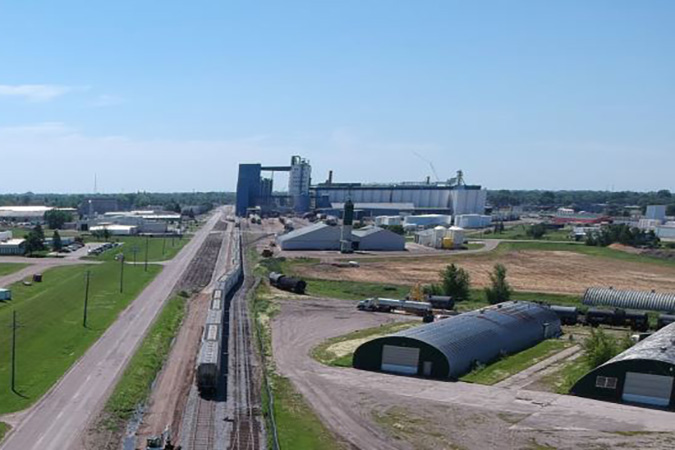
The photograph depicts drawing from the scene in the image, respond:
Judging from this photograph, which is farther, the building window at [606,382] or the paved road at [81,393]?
the building window at [606,382]

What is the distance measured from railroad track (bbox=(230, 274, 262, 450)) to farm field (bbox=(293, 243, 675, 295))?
46.7m

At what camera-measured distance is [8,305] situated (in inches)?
2739

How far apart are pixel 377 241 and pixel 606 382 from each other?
104170mm

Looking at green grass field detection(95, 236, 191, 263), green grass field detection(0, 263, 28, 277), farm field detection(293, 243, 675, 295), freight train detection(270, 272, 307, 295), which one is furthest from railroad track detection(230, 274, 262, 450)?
green grass field detection(95, 236, 191, 263)

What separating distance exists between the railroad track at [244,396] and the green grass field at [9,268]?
4657cm

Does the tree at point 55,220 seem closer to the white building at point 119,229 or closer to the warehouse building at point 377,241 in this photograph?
the white building at point 119,229

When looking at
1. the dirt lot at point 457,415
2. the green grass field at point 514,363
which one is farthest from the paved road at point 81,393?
the green grass field at point 514,363

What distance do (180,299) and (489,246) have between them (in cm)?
10093

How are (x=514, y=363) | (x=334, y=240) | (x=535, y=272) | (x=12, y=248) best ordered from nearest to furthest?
(x=514, y=363) → (x=12, y=248) → (x=535, y=272) → (x=334, y=240)

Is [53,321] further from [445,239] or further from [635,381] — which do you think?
[445,239]

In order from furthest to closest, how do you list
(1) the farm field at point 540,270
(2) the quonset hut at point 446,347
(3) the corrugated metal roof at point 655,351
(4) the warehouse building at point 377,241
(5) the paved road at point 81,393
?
1. (4) the warehouse building at point 377,241
2. (1) the farm field at point 540,270
3. (2) the quonset hut at point 446,347
4. (3) the corrugated metal roof at point 655,351
5. (5) the paved road at point 81,393

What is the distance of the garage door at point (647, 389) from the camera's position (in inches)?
1773

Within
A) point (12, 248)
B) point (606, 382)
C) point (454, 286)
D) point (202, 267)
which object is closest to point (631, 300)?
point (454, 286)

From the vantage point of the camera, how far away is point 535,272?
120m
